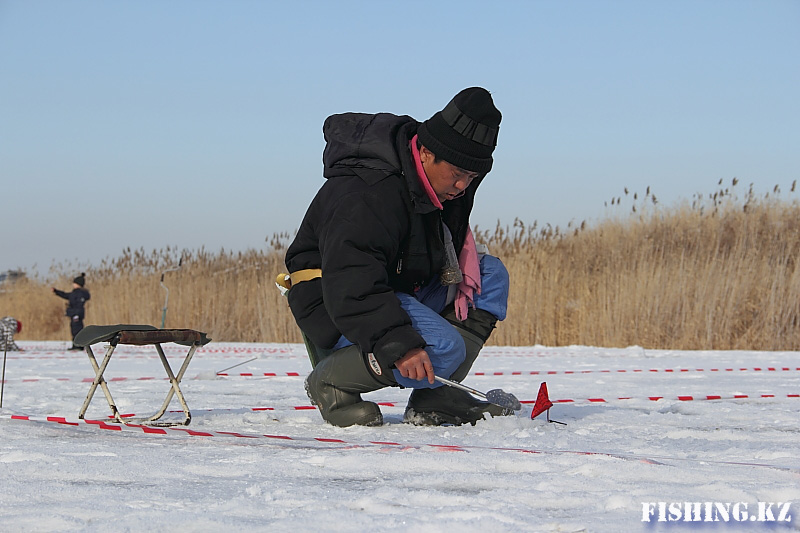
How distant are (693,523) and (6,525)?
120cm

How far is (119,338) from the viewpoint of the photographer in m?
2.97

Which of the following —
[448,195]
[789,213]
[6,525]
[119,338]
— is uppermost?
[789,213]

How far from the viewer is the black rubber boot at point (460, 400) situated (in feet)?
10.6

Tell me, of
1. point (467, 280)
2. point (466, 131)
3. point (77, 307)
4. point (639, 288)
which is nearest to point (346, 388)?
point (467, 280)

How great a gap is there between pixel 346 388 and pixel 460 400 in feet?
1.41

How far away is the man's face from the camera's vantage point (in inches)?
115

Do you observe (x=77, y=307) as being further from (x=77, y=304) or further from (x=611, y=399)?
(x=611, y=399)

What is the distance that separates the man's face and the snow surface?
0.78m

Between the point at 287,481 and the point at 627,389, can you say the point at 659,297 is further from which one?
the point at 287,481

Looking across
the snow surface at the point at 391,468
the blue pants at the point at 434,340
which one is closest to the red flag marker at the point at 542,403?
the snow surface at the point at 391,468

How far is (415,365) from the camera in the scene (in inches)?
109

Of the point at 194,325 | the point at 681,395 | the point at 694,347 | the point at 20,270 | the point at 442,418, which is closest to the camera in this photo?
the point at 442,418

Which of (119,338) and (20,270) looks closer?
(119,338)

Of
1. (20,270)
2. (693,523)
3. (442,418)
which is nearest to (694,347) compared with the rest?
(442,418)
